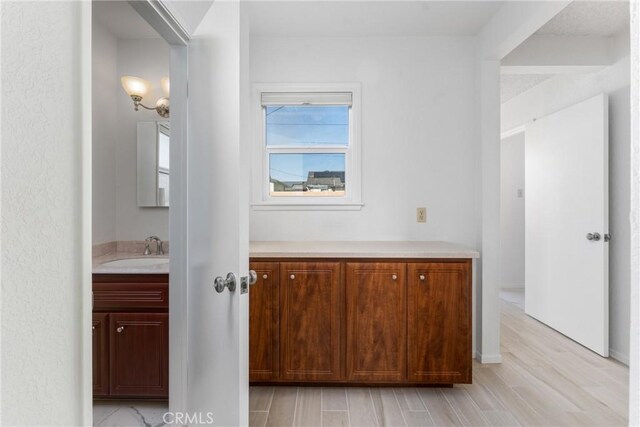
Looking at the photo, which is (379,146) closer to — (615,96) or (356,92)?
(356,92)

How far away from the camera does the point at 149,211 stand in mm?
2441

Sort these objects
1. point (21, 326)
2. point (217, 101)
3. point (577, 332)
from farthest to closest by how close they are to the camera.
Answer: point (577, 332), point (217, 101), point (21, 326)

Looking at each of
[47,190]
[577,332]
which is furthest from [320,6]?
[577,332]

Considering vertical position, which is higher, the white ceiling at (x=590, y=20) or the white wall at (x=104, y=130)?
the white ceiling at (x=590, y=20)

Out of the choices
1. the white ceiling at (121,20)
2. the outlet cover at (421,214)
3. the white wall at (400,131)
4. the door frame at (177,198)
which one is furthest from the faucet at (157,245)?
the outlet cover at (421,214)

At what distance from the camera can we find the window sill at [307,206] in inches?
110

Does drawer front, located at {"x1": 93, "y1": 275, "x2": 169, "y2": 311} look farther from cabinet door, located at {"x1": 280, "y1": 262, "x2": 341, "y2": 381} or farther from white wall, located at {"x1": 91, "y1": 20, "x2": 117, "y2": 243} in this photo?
cabinet door, located at {"x1": 280, "y1": 262, "x2": 341, "y2": 381}

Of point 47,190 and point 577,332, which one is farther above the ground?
point 47,190

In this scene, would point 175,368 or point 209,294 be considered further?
point 175,368

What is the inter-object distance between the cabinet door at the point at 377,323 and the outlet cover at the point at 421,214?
0.74m

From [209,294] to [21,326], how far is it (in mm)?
691

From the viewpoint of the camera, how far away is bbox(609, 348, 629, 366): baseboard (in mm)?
2594

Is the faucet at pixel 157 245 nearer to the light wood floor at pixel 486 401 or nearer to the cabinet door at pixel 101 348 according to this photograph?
the cabinet door at pixel 101 348

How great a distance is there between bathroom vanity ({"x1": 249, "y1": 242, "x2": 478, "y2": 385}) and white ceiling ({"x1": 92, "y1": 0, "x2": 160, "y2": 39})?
168 cm
